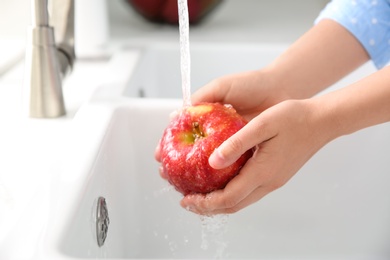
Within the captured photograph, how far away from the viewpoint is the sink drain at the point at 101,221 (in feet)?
2.43

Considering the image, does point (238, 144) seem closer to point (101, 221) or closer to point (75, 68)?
point (101, 221)

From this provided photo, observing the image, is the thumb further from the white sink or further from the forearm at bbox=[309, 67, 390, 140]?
the white sink

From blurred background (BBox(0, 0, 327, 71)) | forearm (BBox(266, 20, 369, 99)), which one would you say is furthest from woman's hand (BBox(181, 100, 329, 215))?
blurred background (BBox(0, 0, 327, 71))

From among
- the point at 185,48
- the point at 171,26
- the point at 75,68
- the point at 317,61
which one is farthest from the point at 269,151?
the point at 171,26

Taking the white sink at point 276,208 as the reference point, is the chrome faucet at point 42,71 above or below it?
above

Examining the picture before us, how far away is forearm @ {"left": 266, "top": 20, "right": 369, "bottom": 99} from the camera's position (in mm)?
913

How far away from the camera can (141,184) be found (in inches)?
37.5

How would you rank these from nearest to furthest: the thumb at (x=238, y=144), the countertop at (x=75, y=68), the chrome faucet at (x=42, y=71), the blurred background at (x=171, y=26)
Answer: the thumb at (x=238, y=144)
the countertop at (x=75, y=68)
the chrome faucet at (x=42, y=71)
the blurred background at (x=171, y=26)

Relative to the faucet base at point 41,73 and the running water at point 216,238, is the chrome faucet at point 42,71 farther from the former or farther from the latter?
the running water at point 216,238

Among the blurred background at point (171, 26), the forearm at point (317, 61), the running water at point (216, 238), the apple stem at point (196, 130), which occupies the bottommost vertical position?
the running water at point (216, 238)

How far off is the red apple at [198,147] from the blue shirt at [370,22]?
0.34m

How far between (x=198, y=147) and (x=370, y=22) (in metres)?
0.42

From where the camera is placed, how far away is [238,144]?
0.63 m

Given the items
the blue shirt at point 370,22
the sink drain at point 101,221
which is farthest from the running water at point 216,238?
the blue shirt at point 370,22
